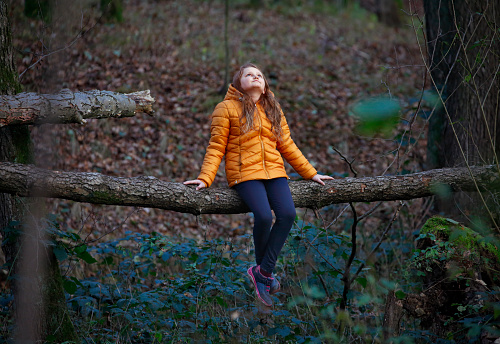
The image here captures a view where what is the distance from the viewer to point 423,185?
390 cm

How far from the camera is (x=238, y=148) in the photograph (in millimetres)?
3787

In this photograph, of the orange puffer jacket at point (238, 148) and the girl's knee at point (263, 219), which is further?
the orange puffer jacket at point (238, 148)

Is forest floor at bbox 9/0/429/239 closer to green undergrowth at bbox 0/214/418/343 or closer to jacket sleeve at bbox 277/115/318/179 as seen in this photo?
green undergrowth at bbox 0/214/418/343

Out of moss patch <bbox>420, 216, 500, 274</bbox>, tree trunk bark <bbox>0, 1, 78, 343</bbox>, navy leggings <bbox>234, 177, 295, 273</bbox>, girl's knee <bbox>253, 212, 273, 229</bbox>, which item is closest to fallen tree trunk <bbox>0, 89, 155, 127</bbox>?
tree trunk bark <bbox>0, 1, 78, 343</bbox>

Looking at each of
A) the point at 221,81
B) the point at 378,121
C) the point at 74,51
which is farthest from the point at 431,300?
the point at 74,51

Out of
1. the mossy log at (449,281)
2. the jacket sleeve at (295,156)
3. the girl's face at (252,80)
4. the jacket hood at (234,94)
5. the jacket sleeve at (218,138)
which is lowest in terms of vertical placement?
the mossy log at (449,281)

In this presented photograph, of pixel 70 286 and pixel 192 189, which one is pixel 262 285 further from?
pixel 70 286

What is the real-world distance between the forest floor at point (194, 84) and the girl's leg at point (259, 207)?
1.32 metres

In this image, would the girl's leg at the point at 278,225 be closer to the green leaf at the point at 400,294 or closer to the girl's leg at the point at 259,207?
the girl's leg at the point at 259,207

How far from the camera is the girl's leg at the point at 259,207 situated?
3.57 metres

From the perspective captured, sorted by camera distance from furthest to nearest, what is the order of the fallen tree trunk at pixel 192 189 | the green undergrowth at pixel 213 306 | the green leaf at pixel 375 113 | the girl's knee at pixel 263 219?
the green undergrowth at pixel 213 306
the girl's knee at pixel 263 219
the fallen tree trunk at pixel 192 189
the green leaf at pixel 375 113

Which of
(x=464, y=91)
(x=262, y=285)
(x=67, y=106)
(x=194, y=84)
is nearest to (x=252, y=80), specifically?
(x=67, y=106)

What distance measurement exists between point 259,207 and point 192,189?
1.90 ft

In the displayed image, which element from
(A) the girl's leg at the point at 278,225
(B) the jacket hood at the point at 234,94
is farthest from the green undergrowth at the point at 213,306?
(B) the jacket hood at the point at 234,94
